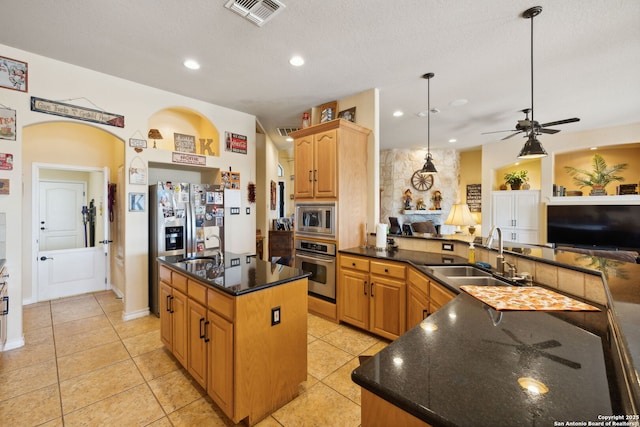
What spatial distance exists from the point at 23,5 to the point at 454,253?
436 cm

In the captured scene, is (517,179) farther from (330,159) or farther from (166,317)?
(166,317)

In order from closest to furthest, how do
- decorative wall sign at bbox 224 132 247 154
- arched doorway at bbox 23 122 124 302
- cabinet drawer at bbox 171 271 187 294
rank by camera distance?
cabinet drawer at bbox 171 271 187 294
arched doorway at bbox 23 122 124 302
decorative wall sign at bbox 224 132 247 154

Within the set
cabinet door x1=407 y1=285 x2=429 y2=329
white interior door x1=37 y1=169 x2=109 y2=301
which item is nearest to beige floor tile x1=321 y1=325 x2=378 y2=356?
cabinet door x1=407 y1=285 x2=429 y2=329

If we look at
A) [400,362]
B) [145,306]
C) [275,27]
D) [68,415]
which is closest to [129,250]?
[145,306]

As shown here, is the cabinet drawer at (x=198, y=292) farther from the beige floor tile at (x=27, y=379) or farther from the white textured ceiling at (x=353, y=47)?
the white textured ceiling at (x=353, y=47)

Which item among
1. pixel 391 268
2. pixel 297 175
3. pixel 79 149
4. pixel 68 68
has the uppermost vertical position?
pixel 68 68

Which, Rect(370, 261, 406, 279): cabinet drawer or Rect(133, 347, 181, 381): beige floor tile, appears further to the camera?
Rect(370, 261, 406, 279): cabinet drawer

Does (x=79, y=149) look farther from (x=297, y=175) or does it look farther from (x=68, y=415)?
(x=68, y=415)

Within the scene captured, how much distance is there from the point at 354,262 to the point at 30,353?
329 centimetres

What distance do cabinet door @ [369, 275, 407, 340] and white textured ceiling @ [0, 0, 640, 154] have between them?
233 cm

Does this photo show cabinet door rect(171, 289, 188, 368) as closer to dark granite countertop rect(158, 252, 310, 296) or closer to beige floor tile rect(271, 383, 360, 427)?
dark granite countertop rect(158, 252, 310, 296)

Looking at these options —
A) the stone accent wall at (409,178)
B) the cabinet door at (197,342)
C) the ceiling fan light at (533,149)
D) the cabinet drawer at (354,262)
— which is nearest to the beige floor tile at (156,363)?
the cabinet door at (197,342)

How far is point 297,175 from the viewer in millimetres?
3766

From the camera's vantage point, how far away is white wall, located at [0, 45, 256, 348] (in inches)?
108
